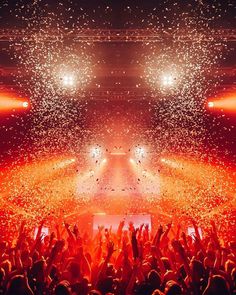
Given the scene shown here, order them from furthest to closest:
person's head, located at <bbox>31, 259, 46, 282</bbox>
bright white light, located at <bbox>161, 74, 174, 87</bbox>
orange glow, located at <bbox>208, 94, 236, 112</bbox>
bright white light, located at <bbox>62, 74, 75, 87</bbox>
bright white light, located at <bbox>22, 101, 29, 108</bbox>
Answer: bright white light, located at <bbox>22, 101, 29, 108</bbox> < orange glow, located at <bbox>208, 94, 236, 112</bbox> < bright white light, located at <bbox>62, 74, 75, 87</bbox> < bright white light, located at <bbox>161, 74, 174, 87</bbox> < person's head, located at <bbox>31, 259, 46, 282</bbox>

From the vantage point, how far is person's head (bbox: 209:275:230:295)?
3112mm

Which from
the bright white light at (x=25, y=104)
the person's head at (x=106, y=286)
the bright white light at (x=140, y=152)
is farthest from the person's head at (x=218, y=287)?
the bright white light at (x=140, y=152)

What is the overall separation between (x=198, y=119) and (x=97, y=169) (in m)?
6.85

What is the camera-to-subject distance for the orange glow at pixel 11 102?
9.91 metres

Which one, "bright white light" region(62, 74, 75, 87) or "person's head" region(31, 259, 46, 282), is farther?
"bright white light" region(62, 74, 75, 87)

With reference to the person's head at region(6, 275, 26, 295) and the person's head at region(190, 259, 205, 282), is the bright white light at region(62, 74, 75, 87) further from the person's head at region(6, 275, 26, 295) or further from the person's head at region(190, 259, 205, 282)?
the person's head at region(6, 275, 26, 295)

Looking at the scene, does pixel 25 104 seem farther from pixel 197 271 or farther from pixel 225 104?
pixel 197 271

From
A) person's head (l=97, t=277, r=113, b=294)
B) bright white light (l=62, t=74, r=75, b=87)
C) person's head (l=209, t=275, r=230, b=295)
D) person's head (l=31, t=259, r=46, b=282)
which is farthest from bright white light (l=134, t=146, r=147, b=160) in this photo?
person's head (l=209, t=275, r=230, b=295)

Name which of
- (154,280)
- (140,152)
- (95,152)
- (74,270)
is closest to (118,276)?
(74,270)

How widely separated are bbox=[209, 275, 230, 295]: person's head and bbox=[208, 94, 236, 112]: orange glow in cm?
745

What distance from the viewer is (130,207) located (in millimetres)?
15648

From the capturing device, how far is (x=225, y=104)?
10438 millimetres

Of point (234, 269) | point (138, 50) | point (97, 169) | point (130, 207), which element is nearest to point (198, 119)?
point (138, 50)

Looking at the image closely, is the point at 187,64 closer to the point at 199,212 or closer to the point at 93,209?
the point at 199,212
